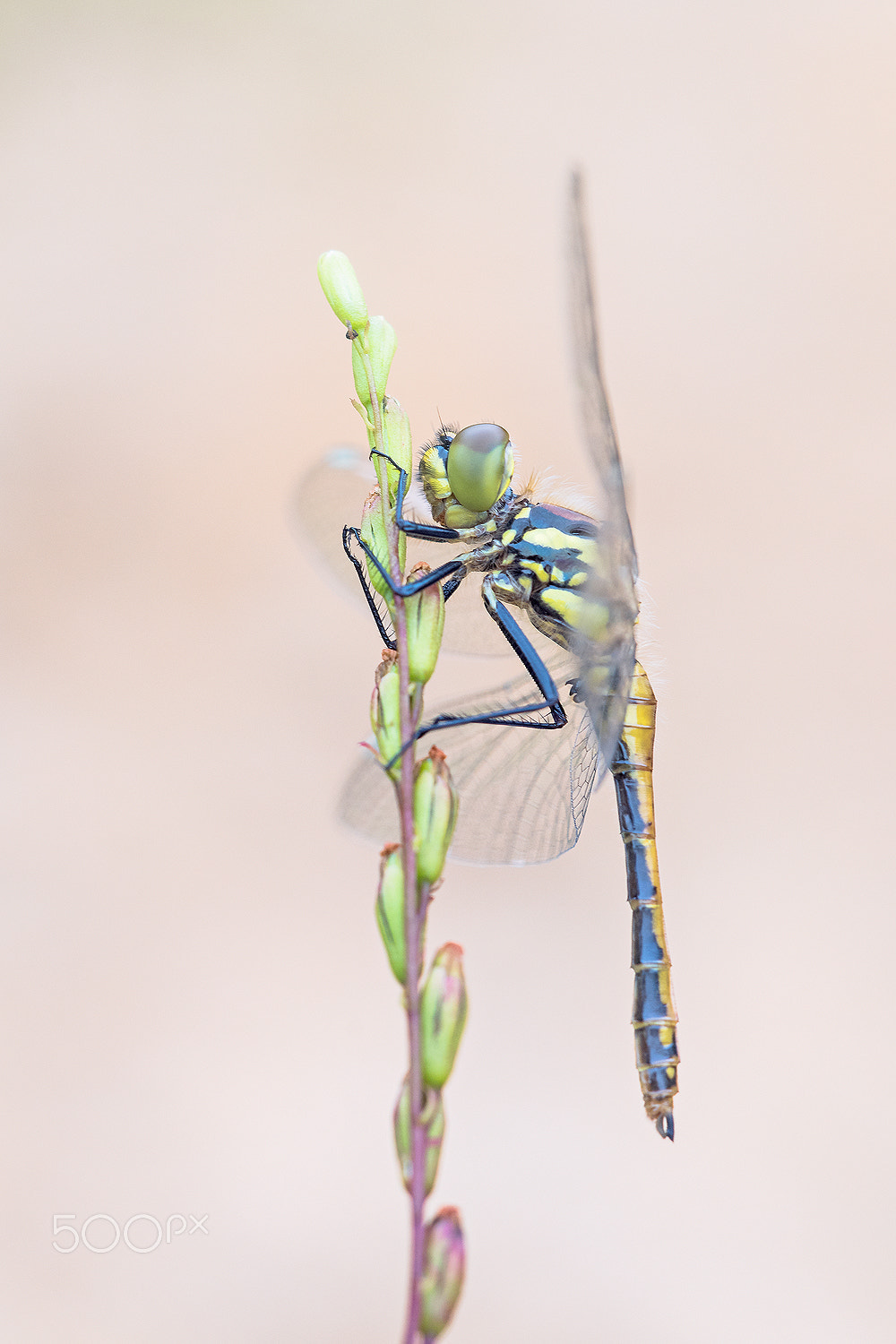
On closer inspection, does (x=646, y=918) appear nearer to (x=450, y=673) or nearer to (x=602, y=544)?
(x=602, y=544)

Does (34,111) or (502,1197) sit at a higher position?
(34,111)

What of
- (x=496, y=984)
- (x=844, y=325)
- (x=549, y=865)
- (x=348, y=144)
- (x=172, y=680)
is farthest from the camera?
(x=348, y=144)

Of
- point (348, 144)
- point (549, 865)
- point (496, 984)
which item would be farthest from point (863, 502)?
point (348, 144)

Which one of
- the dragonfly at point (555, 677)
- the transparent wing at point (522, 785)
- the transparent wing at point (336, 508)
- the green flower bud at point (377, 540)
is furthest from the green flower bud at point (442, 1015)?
the transparent wing at point (336, 508)

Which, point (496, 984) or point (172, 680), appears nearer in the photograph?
point (496, 984)

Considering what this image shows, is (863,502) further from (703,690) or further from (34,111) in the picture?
(34,111)

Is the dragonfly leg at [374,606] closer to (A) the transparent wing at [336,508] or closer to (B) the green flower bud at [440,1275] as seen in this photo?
(A) the transparent wing at [336,508]

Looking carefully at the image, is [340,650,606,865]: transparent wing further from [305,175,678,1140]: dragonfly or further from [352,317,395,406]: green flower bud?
[352,317,395,406]: green flower bud
